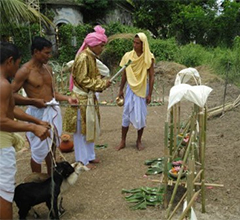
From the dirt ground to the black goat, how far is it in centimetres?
30

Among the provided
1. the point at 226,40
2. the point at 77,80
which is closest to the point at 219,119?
the point at 77,80

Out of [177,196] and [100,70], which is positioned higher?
[100,70]

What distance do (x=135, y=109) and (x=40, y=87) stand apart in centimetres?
188

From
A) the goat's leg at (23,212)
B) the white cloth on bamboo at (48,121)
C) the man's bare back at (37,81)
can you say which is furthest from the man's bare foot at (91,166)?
the goat's leg at (23,212)

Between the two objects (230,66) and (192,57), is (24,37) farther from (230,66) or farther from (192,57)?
(230,66)

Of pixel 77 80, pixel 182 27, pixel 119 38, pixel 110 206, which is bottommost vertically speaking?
pixel 110 206

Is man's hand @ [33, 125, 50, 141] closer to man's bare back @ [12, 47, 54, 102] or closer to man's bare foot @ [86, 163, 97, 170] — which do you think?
man's bare back @ [12, 47, 54, 102]

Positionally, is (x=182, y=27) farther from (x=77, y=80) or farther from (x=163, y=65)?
(x=77, y=80)

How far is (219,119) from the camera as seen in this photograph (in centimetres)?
705

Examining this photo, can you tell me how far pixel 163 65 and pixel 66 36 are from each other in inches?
221

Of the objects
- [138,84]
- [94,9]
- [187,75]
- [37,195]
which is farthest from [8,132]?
[94,9]

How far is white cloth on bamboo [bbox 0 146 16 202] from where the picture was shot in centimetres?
253

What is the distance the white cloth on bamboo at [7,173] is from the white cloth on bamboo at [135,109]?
2652mm

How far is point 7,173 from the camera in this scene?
2.56 metres
